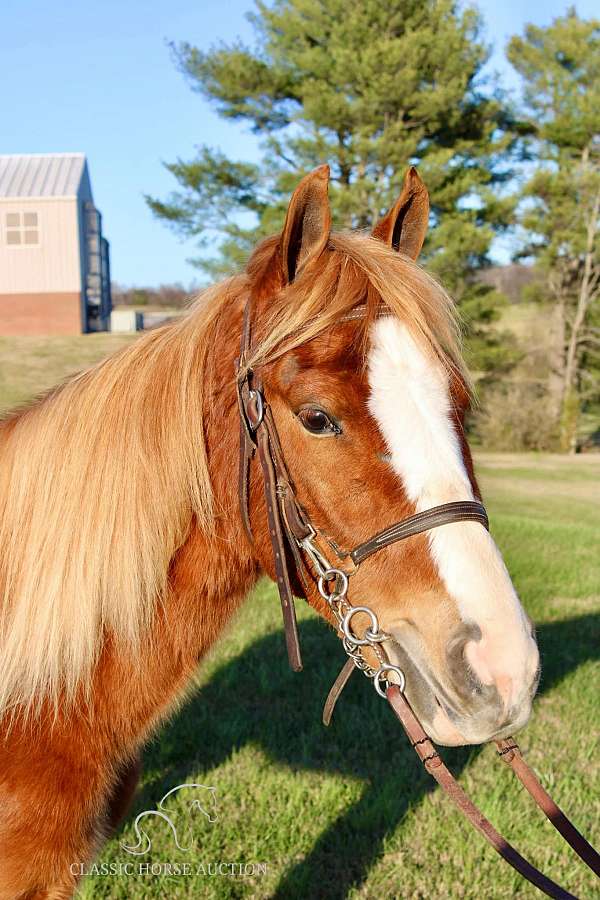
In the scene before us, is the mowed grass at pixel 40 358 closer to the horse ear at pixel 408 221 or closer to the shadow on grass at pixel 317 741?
the shadow on grass at pixel 317 741

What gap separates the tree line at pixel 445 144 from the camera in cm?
1992

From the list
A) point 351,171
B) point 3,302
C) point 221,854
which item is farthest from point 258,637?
point 3,302

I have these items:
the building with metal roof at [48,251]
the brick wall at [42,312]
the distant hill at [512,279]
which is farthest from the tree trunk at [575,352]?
the brick wall at [42,312]

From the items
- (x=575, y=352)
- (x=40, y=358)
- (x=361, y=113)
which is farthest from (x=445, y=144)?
(x=40, y=358)

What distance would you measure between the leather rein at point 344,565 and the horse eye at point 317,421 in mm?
101

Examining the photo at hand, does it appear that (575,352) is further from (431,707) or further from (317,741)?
(431,707)

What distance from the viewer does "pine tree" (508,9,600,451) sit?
77.5ft

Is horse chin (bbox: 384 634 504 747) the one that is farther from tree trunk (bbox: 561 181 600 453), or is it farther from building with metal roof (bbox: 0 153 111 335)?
building with metal roof (bbox: 0 153 111 335)

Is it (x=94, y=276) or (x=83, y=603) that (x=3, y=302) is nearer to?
(x=94, y=276)

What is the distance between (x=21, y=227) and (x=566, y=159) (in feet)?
66.4

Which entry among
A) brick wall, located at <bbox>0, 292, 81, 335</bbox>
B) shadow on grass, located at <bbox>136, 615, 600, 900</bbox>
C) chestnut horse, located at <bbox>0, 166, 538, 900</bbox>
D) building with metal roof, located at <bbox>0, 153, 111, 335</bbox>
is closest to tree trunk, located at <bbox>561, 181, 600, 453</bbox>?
building with metal roof, located at <bbox>0, 153, 111, 335</bbox>

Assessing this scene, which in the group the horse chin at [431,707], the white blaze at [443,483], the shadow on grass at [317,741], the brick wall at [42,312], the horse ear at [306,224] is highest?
the horse ear at [306,224]

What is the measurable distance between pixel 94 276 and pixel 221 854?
94.0 ft

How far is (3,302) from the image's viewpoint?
27.9 metres
